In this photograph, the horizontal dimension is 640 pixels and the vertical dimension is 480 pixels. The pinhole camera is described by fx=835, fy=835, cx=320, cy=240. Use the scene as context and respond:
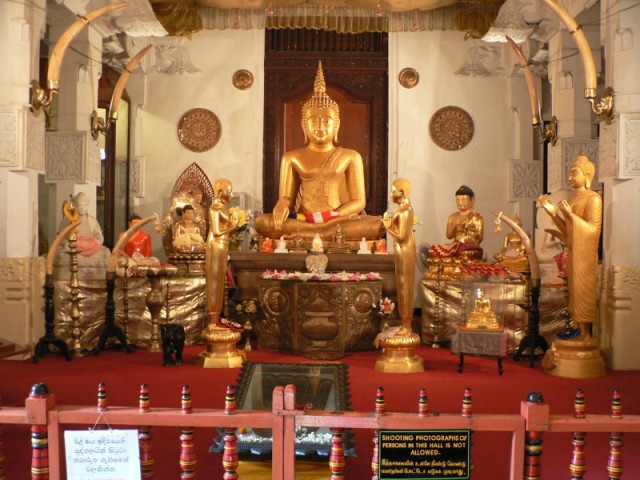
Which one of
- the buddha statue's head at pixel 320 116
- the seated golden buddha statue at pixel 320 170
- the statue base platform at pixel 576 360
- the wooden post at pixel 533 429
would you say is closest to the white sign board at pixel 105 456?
the wooden post at pixel 533 429

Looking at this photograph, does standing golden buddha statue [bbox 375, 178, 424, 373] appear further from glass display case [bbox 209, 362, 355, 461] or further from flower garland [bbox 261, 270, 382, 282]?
glass display case [bbox 209, 362, 355, 461]

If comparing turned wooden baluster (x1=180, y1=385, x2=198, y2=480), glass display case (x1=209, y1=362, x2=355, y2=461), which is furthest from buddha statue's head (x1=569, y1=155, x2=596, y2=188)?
turned wooden baluster (x1=180, y1=385, x2=198, y2=480)

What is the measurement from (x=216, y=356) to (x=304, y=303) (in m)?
0.92

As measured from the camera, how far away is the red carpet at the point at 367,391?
3602mm

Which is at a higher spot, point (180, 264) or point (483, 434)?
point (180, 264)

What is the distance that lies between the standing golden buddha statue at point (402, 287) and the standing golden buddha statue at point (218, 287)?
109 centimetres

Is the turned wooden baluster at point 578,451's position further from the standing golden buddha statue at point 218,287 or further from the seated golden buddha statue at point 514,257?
the seated golden buddha statue at point 514,257

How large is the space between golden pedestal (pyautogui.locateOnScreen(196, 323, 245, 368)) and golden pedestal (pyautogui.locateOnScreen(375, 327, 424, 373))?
3.47 ft

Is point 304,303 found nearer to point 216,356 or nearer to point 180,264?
point 216,356

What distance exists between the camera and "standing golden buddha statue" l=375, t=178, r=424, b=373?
5.95 meters

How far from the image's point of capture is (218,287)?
20.4 feet

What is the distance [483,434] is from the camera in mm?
4082

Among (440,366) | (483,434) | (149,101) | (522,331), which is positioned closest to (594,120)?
(522,331)

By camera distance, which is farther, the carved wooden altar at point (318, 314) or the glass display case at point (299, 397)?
the carved wooden altar at point (318, 314)
